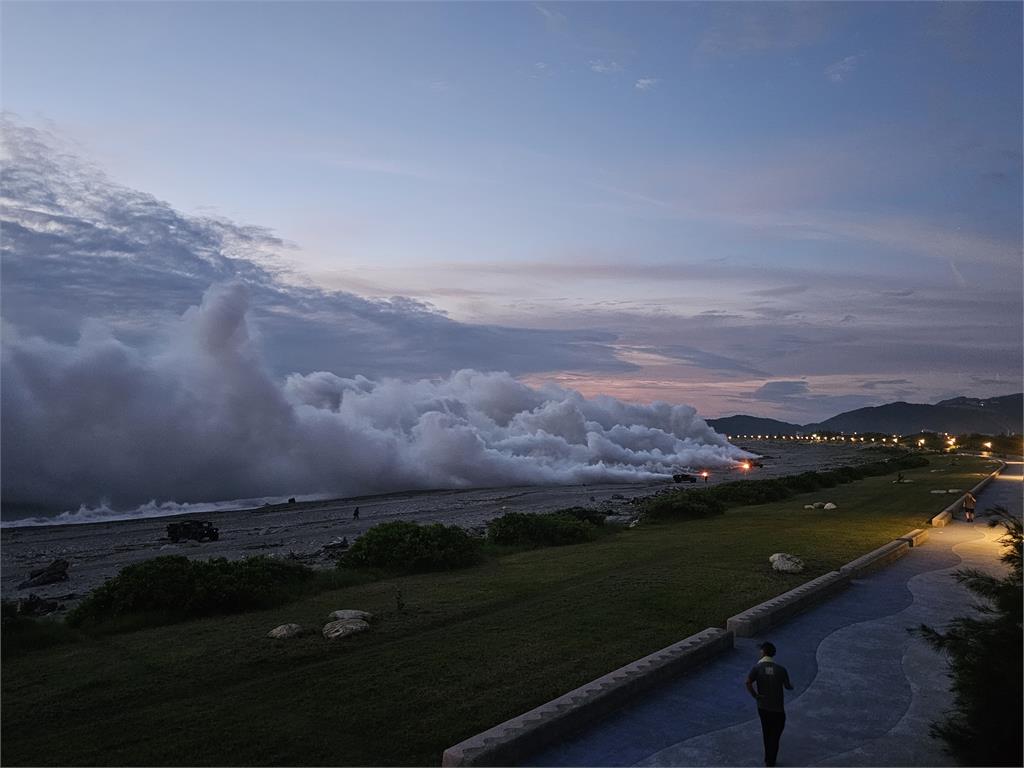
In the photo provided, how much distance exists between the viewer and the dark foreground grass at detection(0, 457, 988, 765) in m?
7.52

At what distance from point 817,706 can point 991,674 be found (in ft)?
9.04

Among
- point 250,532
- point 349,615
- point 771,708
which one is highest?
point 771,708

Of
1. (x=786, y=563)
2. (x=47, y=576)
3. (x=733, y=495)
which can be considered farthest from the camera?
(x=733, y=495)

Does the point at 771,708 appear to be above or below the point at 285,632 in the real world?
above

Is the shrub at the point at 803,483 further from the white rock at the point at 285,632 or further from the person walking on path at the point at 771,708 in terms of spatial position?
the person walking on path at the point at 771,708

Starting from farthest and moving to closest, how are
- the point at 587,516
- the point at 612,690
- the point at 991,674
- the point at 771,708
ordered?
1. the point at 587,516
2. the point at 612,690
3. the point at 771,708
4. the point at 991,674

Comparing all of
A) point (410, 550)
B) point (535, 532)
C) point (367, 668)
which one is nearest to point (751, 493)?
point (535, 532)

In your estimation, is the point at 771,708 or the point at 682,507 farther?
the point at 682,507

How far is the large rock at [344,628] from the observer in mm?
11344

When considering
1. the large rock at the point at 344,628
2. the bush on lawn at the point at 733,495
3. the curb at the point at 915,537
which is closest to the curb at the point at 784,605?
the large rock at the point at 344,628

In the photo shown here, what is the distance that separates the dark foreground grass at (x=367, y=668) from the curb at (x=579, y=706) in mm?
456

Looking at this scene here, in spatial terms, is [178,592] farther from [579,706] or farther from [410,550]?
[579,706]

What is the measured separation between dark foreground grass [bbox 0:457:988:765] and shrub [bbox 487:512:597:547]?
508cm

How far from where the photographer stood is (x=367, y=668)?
32.5ft
